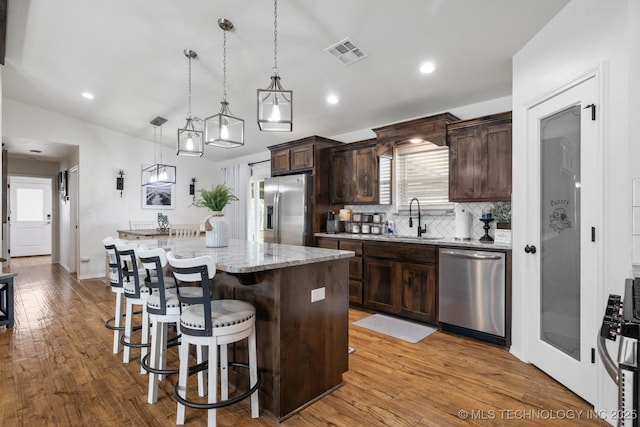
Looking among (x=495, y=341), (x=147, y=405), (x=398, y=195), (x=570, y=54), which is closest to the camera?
(x=147, y=405)

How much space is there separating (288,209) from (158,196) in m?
4.00

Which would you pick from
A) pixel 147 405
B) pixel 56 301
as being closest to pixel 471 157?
pixel 147 405

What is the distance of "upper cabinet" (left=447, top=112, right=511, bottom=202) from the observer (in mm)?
3258

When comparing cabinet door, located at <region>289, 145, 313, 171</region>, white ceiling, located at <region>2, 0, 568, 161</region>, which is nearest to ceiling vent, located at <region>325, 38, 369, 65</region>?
white ceiling, located at <region>2, 0, 568, 161</region>

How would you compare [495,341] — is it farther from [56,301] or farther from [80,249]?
[80,249]

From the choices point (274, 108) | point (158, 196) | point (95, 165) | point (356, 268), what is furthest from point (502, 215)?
point (95, 165)

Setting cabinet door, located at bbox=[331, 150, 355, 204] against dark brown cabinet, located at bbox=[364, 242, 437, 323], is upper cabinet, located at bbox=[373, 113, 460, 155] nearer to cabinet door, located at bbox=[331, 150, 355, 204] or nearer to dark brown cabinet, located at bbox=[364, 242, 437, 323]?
cabinet door, located at bbox=[331, 150, 355, 204]

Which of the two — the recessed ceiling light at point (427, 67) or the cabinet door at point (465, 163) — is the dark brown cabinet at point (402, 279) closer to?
the cabinet door at point (465, 163)

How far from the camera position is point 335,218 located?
5070 mm

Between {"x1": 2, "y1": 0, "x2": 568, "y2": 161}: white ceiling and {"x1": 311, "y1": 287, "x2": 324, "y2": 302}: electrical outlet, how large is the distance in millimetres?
2290

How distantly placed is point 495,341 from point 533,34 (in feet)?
9.04

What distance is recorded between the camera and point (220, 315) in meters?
1.84

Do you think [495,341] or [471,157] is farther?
[471,157]

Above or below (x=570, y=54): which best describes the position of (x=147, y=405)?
below
